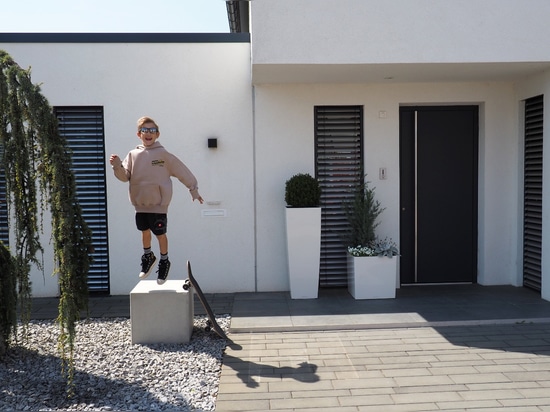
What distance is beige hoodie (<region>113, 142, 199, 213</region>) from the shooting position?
15.7 ft

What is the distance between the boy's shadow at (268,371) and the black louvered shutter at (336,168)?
2.89 metres

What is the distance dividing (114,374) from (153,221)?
1408 mm

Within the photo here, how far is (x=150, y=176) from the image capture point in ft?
15.7

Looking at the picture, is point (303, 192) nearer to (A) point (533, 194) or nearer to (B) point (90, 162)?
(B) point (90, 162)

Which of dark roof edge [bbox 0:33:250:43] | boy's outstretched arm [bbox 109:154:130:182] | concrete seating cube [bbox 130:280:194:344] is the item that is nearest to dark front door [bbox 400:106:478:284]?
dark roof edge [bbox 0:33:250:43]

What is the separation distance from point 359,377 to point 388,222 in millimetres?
3361

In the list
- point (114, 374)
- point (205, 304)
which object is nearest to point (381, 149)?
point (205, 304)

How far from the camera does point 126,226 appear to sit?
705cm

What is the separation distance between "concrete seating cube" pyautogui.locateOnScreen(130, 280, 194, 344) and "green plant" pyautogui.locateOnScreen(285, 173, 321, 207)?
6.86ft

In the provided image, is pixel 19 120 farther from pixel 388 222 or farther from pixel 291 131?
pixel 388 222

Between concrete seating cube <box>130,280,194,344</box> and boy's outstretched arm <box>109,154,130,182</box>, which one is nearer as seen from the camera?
boy's outstretched arm <box>109,154,130,182</box>

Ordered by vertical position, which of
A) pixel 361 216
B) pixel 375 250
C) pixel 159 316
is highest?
pixel 361 216

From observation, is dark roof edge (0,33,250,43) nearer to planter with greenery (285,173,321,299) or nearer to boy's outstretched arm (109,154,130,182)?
planter with greenery (285,173,321,299)

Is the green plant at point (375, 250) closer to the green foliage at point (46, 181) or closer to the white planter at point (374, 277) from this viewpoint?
the white planter at point (374, 277)
